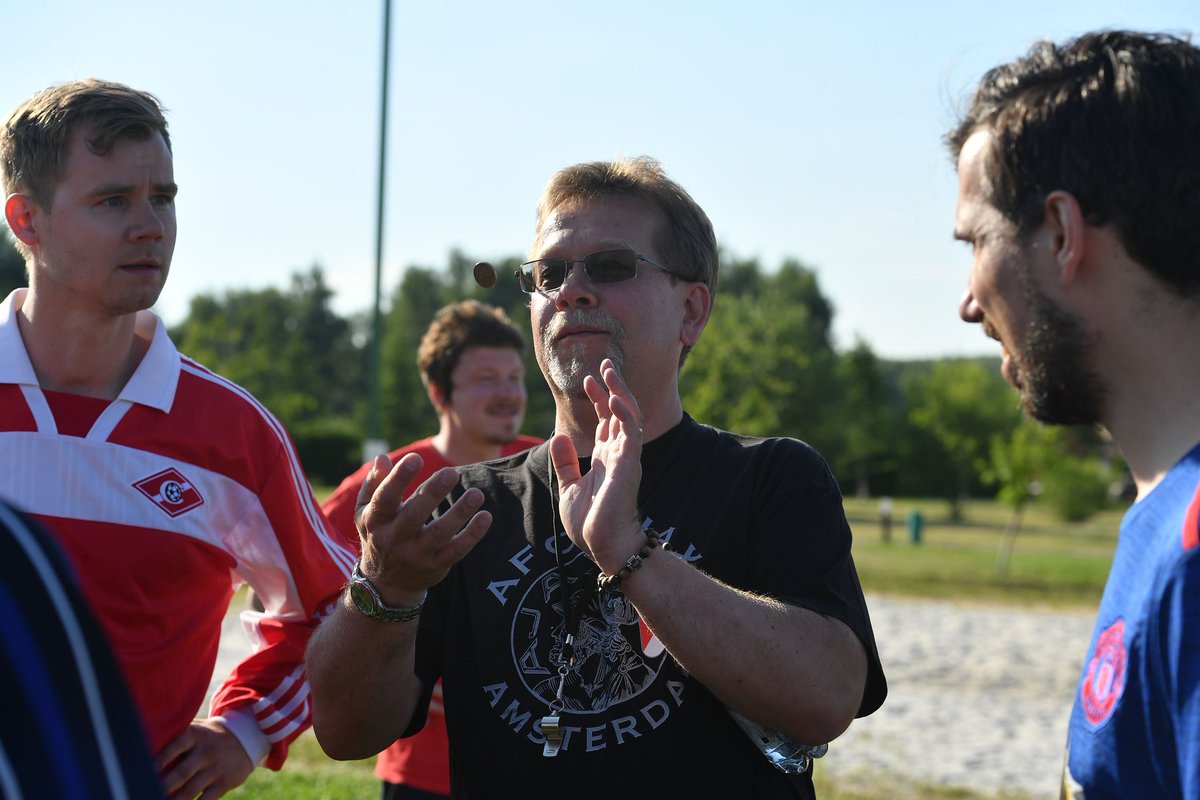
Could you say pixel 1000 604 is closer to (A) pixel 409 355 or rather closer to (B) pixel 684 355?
(B) pixel 684 355

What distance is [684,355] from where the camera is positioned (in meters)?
3.23

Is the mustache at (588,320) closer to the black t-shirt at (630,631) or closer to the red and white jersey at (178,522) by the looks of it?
the black t-shirt at (630,631)

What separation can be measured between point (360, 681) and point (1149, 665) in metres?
1.78

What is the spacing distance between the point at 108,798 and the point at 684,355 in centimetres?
225

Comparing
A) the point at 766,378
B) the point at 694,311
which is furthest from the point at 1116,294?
the point at 766,378

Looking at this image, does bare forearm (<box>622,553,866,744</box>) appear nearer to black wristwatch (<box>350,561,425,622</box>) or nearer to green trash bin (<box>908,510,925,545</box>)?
black wristwatch (<box>350,561,425,622</box>)

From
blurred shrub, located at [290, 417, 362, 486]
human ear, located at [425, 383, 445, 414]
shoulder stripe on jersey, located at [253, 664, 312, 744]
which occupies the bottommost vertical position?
blurred shrub, located at [290, 417, 362, 486]

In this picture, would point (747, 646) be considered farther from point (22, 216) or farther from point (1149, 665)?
point (22, 216)

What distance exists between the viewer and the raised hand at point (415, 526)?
2.36 metres

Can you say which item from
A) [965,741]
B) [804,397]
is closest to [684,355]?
[965,741]

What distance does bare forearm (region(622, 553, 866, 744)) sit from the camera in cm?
236

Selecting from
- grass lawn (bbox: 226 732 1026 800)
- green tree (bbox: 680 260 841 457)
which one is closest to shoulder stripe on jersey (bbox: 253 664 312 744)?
grass lawn (bbox: 226 732 1026 800)

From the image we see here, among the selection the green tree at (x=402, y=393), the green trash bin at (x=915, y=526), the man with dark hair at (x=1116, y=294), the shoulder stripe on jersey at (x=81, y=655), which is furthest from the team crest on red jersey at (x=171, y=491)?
the green tree at (x=402, y=393)

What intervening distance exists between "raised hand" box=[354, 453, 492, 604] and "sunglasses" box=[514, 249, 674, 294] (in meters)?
0.80
